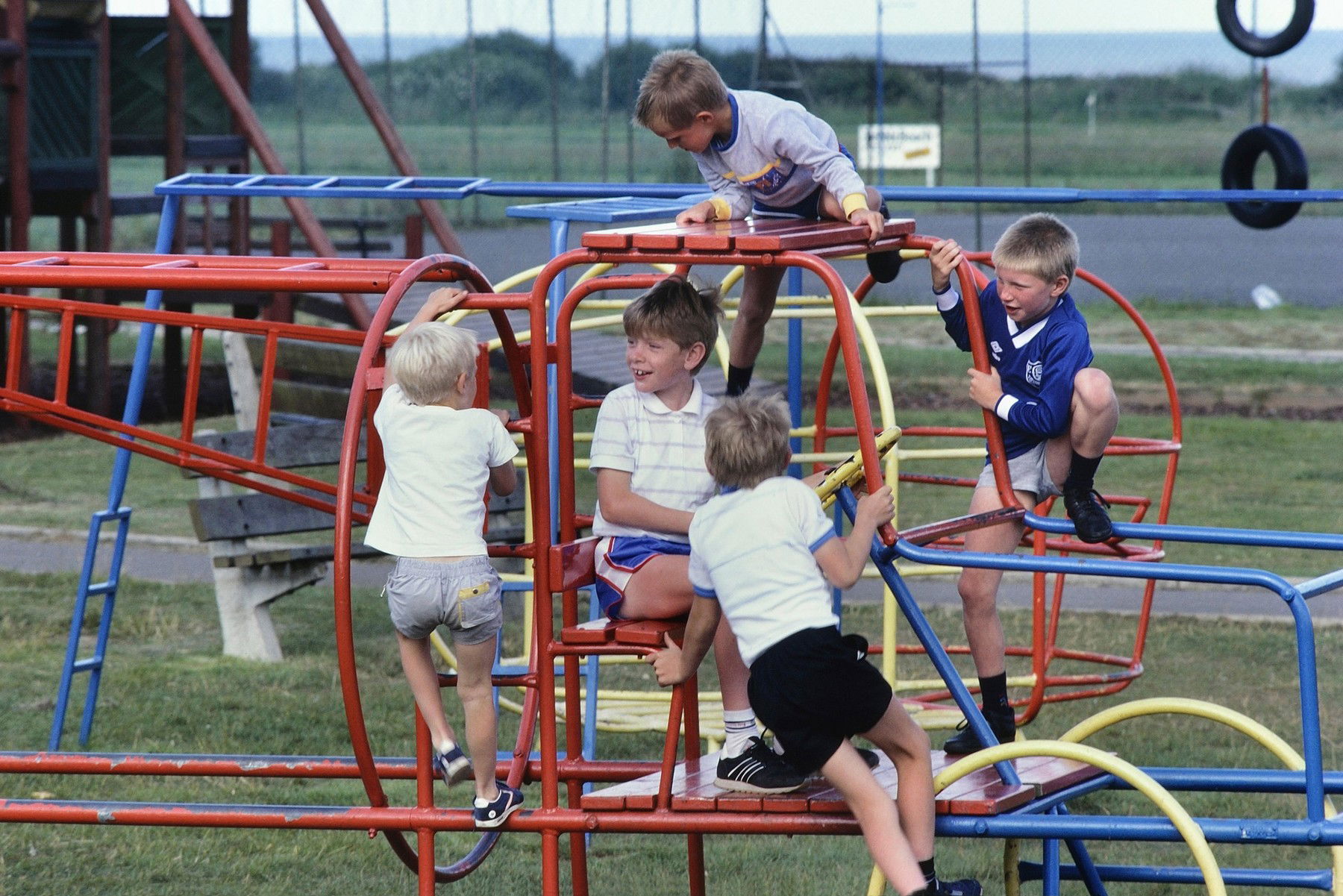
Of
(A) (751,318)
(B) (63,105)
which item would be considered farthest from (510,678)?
(B) (63,105)

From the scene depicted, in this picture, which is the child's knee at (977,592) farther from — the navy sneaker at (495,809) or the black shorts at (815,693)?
the navy sneaker at (495,809)

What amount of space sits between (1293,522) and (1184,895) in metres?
4.51

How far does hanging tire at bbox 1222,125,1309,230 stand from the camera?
7.90m

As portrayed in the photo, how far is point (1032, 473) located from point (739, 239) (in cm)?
107

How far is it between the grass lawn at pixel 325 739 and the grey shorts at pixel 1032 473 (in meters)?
1.21

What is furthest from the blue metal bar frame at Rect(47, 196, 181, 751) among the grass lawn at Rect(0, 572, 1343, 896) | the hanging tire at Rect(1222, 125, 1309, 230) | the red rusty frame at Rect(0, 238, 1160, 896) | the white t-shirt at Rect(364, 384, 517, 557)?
the hanging tire at Rect(1222, 125, 1309, 230)

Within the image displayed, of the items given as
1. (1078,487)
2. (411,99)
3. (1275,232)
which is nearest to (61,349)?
(1078,487)

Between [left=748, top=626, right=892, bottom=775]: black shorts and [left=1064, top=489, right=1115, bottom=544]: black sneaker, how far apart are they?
79 centimetres

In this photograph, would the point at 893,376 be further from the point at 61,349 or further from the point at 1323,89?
the point at 1323,89

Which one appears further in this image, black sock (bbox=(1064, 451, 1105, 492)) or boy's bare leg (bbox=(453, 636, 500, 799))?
black sock (bbox=(1064, 451, 1105, 492))

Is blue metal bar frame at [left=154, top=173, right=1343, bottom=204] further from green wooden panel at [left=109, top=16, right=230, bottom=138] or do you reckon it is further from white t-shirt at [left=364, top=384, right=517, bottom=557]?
green wooden panel at [left=109, top=16, right=230, bottom=138]

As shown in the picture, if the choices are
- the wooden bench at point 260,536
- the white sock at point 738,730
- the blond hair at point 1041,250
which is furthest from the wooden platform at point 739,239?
the wooden bench at point 260,536

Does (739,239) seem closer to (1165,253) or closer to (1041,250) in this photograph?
(1041,250)

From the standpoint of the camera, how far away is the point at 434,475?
Answer: 11.1 ft
